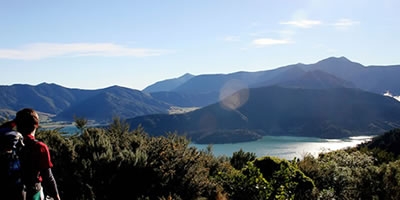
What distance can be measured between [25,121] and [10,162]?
55 centimetres

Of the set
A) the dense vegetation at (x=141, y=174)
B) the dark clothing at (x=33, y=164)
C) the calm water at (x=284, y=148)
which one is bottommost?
the calm water at (x=284, y=148)

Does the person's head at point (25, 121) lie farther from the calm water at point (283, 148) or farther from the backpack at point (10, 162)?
the calm water at point (283, 148)

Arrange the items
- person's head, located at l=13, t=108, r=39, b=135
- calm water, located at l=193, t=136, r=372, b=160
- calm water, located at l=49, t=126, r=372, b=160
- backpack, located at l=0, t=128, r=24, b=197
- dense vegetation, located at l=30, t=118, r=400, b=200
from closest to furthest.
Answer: backpack, located at l=0, t=128, r=24, b=197
person's head, located at l=13, t=108, r=39, b=135
dense vegetation, located at l=30, t=118, r=400, b=200
calm water, located at l=49, t=126, r=372, b=160
calm water, located at l=193, t=136, r=372, b=160

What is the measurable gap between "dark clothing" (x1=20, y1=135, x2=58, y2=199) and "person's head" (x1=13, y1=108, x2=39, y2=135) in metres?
0.09

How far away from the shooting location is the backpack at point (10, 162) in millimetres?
5012

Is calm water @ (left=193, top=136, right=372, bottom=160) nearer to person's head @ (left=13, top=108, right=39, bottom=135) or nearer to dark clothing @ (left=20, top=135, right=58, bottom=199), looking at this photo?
dark clothing @ (left=20, top=135, right=58, bottom=199)

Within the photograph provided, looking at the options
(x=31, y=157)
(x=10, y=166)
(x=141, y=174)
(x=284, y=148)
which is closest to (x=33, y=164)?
(x=31, y=157)

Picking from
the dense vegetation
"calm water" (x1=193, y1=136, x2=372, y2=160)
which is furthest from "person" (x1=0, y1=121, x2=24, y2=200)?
"calm water" (x1=193, y1=136, x2=372, y2=160)

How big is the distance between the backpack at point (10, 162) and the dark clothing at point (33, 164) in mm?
85

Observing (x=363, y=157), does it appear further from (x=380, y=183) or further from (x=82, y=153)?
(x=82, y=153)

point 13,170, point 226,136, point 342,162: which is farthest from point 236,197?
point 226,136

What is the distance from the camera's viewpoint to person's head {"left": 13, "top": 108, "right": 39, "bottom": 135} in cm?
521

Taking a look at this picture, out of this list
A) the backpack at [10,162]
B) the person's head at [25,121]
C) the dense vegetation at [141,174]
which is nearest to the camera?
the backpack at [10,162]

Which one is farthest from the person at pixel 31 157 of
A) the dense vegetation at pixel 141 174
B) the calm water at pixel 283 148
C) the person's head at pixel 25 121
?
the calm water at pixel 283 148
